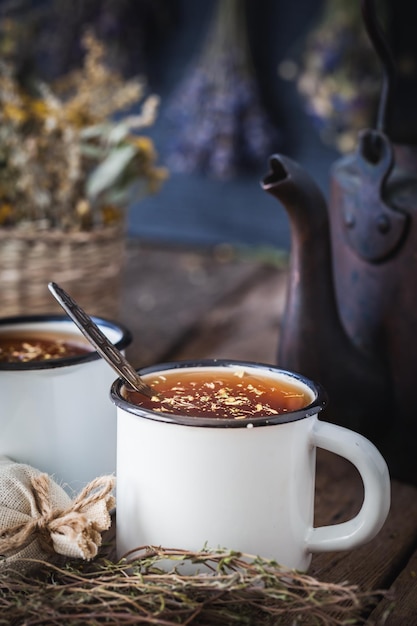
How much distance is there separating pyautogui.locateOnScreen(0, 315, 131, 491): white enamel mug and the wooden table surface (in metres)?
0.22

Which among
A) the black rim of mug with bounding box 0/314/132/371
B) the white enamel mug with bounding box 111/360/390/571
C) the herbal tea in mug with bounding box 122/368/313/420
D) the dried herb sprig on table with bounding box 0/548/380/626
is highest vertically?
the black rim of mug with bounding box 0/314/132/371

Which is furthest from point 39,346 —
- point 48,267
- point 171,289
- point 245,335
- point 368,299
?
point 171,289

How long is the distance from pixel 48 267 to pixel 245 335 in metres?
0.36

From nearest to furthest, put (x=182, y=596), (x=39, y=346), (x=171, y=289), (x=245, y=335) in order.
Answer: (x=182, y=596), (x=39, y=346), (x=245, y=335), (x=171, y=289)

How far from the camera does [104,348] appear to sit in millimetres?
630

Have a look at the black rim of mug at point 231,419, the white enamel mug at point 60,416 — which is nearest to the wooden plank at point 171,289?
the white enamel mug at point 60,416

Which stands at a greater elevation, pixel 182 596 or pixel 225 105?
pixel 225 105

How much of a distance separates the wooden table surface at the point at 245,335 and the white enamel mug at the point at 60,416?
0.22 m

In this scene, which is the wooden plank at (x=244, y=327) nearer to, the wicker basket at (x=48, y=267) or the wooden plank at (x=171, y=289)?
the wooden plank at (x=171, y=289)

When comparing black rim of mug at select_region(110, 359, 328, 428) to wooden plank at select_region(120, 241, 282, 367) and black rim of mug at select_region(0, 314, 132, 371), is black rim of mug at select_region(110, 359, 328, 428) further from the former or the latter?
wooden plank at select_region(120, 241, 282, 367)

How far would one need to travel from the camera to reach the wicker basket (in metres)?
1.25

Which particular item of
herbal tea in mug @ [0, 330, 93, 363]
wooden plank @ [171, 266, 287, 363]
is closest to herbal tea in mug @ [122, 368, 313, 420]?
herbal tea in mug @ [0, 330, 93, 363]

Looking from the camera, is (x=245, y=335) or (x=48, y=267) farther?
(x=245, y=335)

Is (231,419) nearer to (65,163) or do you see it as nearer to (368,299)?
(368,299)
